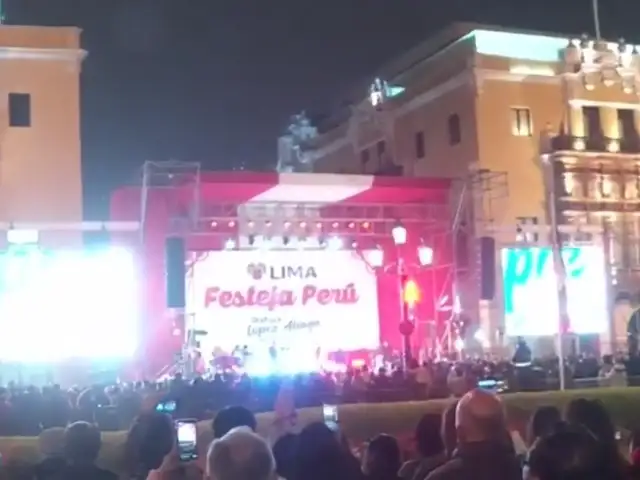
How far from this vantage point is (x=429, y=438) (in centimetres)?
573

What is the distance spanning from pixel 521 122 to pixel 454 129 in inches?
73.7

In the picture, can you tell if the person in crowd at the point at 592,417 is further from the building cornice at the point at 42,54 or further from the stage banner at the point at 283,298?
the building cornice at the point at 42,54

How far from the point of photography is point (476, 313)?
88.5 ft

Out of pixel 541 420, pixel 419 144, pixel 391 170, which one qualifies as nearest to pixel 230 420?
pixel 541 420

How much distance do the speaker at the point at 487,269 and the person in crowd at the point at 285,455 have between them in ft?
63.5

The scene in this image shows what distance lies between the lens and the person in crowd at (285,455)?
5.21 meters

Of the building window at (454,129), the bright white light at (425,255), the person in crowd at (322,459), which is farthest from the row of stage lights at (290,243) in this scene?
the person in crowd at (322,459)

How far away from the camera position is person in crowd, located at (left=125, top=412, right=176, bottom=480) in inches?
221

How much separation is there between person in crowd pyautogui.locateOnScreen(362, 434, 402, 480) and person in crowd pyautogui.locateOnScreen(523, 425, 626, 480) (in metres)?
1.43

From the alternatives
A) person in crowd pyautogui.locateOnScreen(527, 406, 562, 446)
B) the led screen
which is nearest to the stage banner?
the led screen

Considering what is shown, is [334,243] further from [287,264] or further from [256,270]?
[256,270]

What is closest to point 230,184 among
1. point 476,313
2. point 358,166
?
point 476,313

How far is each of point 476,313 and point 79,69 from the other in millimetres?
11723

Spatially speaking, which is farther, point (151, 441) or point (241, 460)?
point (151, 441)
